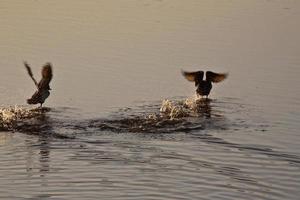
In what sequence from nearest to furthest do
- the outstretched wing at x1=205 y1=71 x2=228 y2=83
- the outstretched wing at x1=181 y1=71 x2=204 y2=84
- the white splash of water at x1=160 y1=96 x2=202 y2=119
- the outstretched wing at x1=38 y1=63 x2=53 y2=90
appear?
the white splash of water at x1=160 y1=96 x2=202 y2=119 < the outstretched wing at x1=38 y1=63 x2=53 y2=90 < the outstretched wing at x1=205 y1=71 x2=228 y2=83 < the outstretched wing at x1=181 y1=71 x2=204 y2=84

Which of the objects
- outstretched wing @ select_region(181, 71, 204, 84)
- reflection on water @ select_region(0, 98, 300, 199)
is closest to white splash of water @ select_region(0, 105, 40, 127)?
reflection on water @ select_region(0, 98, 300, 199)

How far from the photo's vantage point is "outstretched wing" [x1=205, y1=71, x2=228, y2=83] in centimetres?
1670

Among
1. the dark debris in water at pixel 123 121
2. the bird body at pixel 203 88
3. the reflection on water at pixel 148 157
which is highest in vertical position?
the bird body at pixel 203 88

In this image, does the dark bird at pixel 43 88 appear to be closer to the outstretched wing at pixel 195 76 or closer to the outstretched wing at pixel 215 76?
the outstretched wing at pixel 195 76

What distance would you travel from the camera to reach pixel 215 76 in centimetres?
1675

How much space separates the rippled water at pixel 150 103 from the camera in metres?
10.9

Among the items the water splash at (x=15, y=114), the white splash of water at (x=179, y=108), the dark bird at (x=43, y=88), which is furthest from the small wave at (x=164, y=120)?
the dark bird at (x=43, y=88)

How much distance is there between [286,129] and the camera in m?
13.7

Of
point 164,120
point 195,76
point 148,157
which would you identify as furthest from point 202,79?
point 148,157

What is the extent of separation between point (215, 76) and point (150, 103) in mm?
1893

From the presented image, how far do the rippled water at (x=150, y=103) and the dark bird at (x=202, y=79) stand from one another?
0.92 ft

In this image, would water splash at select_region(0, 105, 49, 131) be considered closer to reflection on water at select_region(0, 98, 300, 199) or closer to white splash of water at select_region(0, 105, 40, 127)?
white splash of water at select_region(0, 105, 40, 127)

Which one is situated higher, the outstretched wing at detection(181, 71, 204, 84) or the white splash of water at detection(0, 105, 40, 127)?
the outstretched wing at detection(181, 71, 204, 84)

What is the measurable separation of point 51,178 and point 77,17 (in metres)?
12.4
